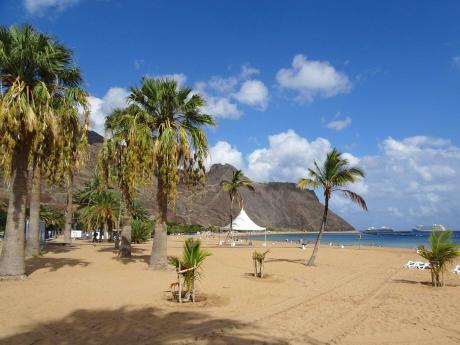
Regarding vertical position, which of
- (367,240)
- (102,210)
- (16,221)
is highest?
(102,210)

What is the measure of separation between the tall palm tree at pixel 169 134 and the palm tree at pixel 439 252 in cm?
943

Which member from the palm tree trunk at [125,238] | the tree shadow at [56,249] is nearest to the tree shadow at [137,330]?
the palm tree trunk at [125,238]

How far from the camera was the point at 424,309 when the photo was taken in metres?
11.3

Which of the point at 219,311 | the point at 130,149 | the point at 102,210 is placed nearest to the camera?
the point at 219,311

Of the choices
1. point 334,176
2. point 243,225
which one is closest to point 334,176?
point 334,176

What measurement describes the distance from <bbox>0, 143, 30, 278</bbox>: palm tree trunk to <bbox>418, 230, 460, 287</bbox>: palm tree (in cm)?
1411

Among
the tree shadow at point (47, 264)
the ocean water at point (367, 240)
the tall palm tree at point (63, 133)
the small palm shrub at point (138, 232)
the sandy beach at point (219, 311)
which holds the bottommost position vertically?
the ocean water at point (367, 240)

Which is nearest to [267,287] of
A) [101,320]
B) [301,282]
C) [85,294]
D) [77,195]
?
[301,282]

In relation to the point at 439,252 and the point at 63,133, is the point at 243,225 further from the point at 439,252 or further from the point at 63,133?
the point at 63,133

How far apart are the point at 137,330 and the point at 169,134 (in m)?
9.30

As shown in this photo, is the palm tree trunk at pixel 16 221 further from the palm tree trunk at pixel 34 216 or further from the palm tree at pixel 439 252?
the palm tree at pixel 439 252

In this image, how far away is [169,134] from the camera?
52.9 ft

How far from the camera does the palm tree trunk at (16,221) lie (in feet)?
42.1

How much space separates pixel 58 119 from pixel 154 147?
12.9ft
